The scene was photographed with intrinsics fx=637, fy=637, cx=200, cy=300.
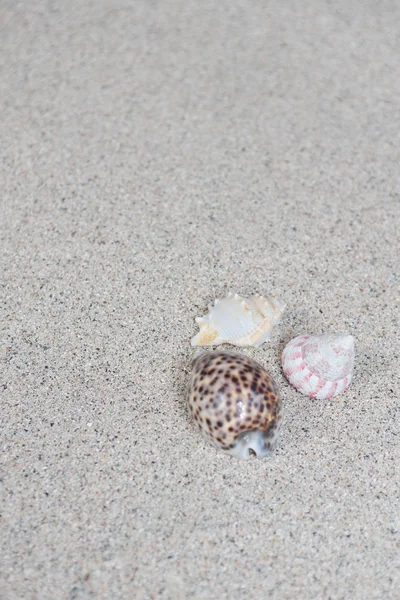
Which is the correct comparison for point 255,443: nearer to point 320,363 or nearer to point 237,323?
point 320,363

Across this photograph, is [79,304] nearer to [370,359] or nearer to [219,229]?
[219,229]

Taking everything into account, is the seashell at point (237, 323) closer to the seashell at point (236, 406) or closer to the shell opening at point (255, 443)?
the seashell at point (236, 406)

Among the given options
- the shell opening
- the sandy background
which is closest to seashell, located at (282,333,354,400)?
the sandy background

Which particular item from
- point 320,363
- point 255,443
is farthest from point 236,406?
point 320,363

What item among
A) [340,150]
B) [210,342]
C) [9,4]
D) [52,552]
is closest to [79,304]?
[210,342]

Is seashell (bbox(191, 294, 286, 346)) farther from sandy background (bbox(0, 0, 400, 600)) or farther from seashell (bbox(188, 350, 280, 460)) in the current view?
seashell (bbox(188, 350, 280, 460))
